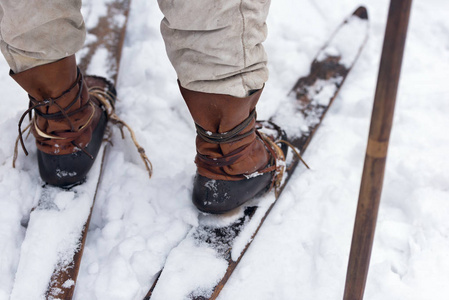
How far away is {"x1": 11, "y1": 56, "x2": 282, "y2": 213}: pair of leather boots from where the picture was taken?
1162 millimetres

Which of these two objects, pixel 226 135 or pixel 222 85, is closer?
pixel 222 85

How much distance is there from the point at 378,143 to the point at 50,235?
88 centimetres

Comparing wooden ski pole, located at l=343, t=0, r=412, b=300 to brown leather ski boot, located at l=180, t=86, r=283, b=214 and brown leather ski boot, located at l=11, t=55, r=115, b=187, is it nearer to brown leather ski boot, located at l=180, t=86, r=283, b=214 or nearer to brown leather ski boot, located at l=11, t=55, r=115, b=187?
brown leather ski boot, located at l=180, t=86, r=283, b=214

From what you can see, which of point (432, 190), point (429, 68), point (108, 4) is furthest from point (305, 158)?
point (108, 4)

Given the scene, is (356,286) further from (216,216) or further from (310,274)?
(216,216)

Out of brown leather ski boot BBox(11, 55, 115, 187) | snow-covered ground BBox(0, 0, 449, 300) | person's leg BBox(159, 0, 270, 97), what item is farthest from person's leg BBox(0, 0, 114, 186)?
person's leg BBox(159, 0, 270, 97)

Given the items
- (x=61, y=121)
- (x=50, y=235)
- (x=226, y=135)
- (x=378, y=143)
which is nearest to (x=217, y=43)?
(x=226, y=135)

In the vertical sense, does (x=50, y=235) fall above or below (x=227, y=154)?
below

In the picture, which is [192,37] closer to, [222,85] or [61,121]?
[222,85]

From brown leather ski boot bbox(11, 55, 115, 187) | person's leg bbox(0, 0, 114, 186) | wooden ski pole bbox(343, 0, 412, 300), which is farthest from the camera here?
brown leather ski boot bbox(11, 55, 115, 187)

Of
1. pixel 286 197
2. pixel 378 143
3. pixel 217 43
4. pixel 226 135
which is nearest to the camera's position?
pixel 378 143

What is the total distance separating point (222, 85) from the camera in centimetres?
108

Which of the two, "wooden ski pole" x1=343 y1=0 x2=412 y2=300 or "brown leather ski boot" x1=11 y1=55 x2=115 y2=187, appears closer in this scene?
"wooden ski pole" x1=343 y1=0 x2=412 y2=300

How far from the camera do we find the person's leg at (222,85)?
3.20ft
